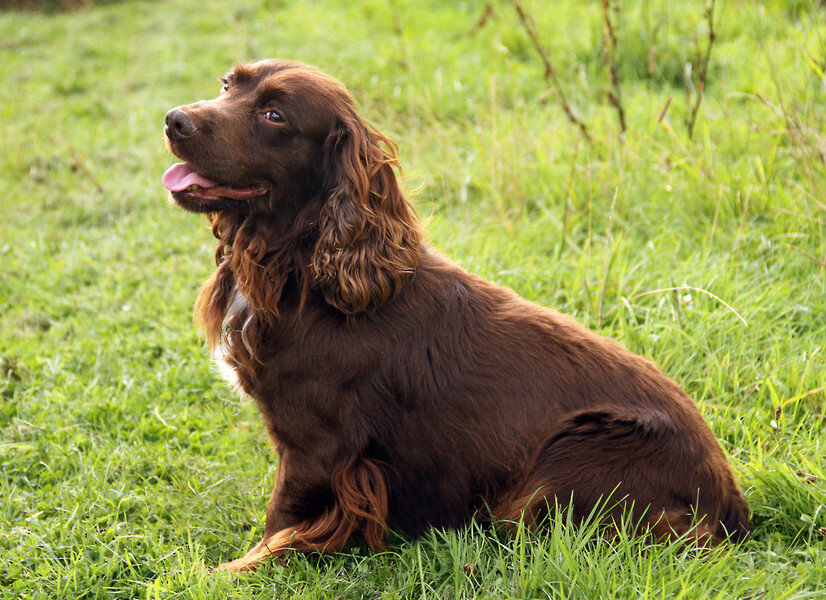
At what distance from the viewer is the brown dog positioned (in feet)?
8.39

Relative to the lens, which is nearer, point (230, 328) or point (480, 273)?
point (230, 328)

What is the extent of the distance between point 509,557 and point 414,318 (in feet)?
2.80

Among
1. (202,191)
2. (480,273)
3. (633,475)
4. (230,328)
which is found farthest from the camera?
(480,273)

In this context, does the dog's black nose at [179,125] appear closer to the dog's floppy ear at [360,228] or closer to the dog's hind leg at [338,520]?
the dog's floppy ear at [360,228]

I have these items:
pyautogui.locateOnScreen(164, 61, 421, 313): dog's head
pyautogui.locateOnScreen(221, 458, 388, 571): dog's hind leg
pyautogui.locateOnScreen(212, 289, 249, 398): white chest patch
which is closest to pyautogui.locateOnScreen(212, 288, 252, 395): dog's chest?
pyautogui.locateOnScreen(212, 289, 249, 398): white chest patch

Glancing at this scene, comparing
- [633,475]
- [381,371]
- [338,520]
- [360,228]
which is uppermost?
[360,228]

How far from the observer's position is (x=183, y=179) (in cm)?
266

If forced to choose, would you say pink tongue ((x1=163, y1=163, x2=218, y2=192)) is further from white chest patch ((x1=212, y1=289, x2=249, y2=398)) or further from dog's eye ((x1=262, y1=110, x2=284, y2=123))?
white chest patch ((x1=212, y1=289, x2=249, y2=398))

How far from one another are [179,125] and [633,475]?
184cm

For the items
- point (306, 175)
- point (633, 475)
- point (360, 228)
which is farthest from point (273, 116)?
point (633, 475)

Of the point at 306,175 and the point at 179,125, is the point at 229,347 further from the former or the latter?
the point at 179,125

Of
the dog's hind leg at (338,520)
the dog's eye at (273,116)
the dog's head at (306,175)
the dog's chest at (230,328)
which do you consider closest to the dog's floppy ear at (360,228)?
the dog's head at (306,175)

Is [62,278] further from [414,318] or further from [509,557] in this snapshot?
[509,557]

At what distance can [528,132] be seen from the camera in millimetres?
5223
